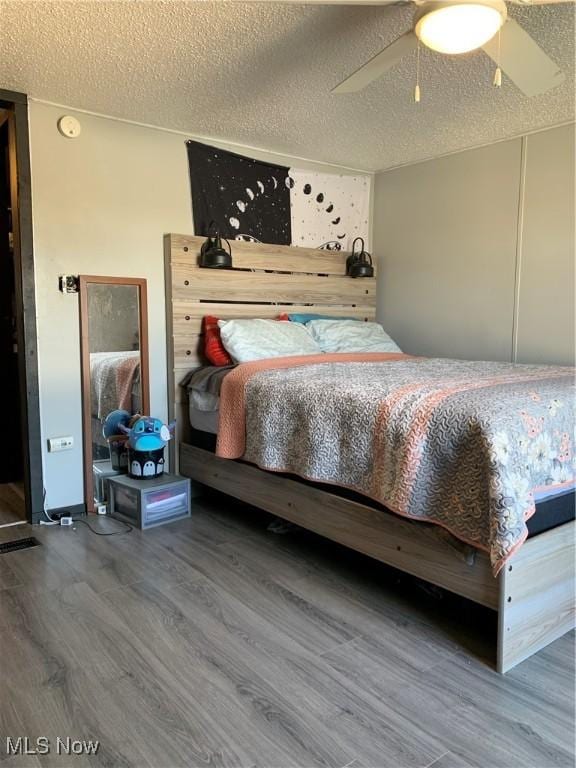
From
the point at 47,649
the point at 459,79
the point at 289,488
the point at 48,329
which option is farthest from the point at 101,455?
the point at 459,79

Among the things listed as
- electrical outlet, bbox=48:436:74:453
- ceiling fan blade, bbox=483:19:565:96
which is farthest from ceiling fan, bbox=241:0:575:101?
electrical outlet, bbox=48:436:74:453

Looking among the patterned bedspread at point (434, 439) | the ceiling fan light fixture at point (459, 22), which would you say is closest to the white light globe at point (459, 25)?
the ceiling fan light fixture at point (459, 22)

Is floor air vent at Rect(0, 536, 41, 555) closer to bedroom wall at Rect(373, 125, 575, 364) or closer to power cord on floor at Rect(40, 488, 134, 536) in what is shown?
power cord on floor at Rect(40, 488, 134, 536)

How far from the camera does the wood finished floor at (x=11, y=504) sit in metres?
3.12

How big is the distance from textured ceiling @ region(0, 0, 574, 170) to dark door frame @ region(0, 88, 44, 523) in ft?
0.58

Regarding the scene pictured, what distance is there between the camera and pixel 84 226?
10.2ft

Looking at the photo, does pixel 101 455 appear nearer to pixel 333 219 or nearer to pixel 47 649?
pixel 47 649

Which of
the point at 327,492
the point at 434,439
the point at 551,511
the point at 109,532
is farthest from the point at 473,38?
the point at 109,532

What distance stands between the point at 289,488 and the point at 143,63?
211 cm

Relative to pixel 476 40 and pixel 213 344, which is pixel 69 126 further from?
pixel 476 40

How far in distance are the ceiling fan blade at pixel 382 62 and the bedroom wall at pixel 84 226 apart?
1517 millimetres

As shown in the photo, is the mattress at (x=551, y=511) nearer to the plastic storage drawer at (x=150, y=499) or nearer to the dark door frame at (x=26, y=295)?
the plastic storage drawer at (x=150, y=499)

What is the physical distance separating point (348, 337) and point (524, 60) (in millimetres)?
2044

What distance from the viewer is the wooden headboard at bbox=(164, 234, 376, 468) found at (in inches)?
136
